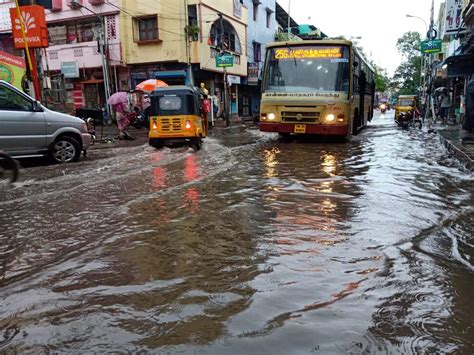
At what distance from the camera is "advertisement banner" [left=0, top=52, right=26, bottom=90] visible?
15.1 m

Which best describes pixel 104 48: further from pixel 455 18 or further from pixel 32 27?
pixel 455 18

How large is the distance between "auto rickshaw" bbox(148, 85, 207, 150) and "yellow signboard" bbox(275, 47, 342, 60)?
114 inches

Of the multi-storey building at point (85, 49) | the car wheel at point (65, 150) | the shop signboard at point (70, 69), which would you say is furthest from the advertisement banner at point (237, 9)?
the car wheel at point (65, 150)

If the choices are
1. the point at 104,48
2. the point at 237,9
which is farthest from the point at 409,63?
the point at 104,48

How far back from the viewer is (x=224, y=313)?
115 inches

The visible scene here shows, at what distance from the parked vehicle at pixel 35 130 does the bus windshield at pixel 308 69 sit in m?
5.94

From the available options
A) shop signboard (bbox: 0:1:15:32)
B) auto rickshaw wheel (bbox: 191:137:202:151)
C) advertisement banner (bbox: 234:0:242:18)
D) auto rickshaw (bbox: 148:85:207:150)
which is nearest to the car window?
auto rickshaw (bbox: 148:85:207:150)

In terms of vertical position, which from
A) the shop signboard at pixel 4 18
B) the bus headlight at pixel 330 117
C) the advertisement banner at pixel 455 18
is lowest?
the bus headlight at pixel 330 117

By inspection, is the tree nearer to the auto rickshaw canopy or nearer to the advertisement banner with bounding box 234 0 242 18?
the advertisement banner with bounding box 234 0 242 18

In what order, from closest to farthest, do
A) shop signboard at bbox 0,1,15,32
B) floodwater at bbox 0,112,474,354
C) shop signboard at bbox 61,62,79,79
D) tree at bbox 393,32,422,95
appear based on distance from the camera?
floodwater at bbox 0,112,474,354 → shop signboard at bbox 61,62,79,79 → shop signboard at bbox 0,1,15,32 → tree at bbox 393,32,422,95

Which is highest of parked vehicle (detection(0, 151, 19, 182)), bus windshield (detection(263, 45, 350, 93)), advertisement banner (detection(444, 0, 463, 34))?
advertisement banner (detection(444, 0, 463, 34))

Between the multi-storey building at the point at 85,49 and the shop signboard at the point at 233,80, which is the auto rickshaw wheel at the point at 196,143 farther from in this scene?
the shop signboard at the point at 233,80

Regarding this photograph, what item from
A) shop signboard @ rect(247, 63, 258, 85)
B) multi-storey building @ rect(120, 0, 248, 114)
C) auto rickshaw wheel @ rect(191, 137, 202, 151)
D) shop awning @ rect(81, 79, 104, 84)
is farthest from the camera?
shop signboard @ rect(247, 63, 258, 85)

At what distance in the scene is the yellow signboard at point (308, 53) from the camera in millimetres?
13023
